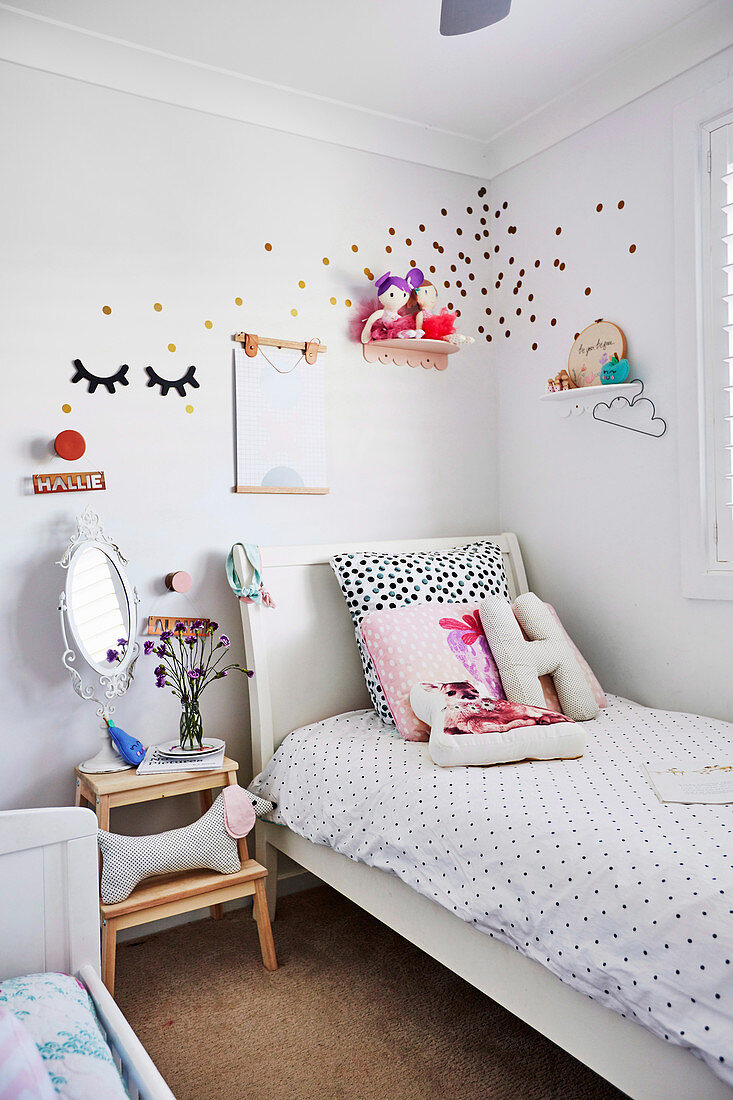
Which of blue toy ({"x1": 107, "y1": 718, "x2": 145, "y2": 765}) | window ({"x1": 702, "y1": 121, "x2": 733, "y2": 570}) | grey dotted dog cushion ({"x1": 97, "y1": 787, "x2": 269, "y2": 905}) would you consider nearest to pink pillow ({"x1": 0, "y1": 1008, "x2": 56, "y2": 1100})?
grey dotted dog cushion ({"x1": 97, "y1": 787, "x2": 269, "y2": 905})

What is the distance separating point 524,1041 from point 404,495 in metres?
1.66

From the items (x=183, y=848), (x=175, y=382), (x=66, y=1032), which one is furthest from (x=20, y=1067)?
(x=175, y=382)

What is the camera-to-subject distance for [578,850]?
1.36 meters

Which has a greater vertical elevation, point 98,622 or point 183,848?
point 98,622

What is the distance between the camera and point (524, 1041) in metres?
1.76

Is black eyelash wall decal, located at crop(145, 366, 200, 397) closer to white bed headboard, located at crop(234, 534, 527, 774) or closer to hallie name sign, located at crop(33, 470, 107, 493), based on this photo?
hallie name sign, located at crop(33, 470, 107, 493)

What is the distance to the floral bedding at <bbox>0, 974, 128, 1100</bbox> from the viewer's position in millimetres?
989

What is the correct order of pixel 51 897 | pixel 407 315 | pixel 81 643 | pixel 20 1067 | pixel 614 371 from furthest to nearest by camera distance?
pixel 407 315 < pixel 614 371 < pixel 81 643 < pixel 51 897 < pixel 20 1067

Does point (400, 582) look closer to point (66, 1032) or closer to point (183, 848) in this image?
point (183, 848)

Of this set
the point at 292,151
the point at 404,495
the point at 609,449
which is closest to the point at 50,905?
the point at 404,495

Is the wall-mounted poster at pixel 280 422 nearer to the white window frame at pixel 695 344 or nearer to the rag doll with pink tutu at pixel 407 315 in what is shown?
the rag doll with pink tutu at pixel 407 315

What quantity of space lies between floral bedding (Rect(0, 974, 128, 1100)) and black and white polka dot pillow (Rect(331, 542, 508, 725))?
3.87 ft

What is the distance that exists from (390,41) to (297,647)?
1740 mm

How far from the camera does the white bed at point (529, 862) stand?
3.87 ft
